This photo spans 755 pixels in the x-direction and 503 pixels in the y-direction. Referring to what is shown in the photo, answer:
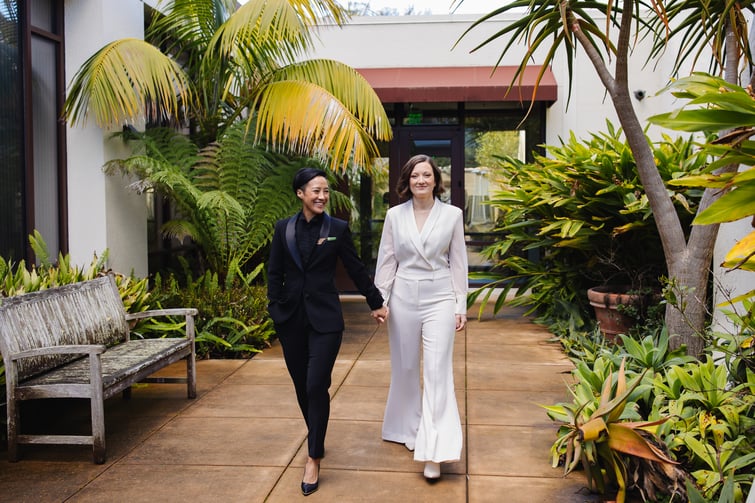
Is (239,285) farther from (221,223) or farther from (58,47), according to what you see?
(58,47)

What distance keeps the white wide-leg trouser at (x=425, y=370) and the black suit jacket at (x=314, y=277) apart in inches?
10.2

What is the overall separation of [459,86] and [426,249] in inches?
311

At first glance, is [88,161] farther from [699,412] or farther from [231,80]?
[699,412]

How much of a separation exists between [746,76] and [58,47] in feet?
22.2

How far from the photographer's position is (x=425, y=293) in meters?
4.60

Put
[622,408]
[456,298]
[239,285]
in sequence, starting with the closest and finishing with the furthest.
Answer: [622,408], [456,298], [239,285]

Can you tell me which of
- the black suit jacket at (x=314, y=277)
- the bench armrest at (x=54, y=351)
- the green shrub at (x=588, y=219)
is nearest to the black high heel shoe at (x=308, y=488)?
the black suit jacket at (x=314, y=277)

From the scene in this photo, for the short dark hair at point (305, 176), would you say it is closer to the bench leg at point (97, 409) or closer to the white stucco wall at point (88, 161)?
the bench leg at point (97, 409)

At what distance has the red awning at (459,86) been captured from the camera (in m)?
11.8

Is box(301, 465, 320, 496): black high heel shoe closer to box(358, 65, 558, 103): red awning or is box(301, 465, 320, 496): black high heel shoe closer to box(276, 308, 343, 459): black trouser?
box(276, 308, 343, 459): black trouser

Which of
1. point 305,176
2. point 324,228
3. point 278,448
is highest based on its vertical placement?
point 305,176

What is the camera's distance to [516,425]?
17.7 feet

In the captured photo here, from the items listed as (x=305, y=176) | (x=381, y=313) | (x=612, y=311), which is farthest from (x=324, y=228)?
(x=612, y=311)

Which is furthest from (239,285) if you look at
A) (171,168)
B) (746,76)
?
(746,76)
